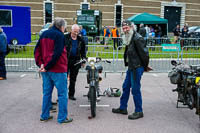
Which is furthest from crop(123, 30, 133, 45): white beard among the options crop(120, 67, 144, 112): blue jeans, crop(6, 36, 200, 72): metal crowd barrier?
crop(6, 36, 200, 72): metal crowd barrier

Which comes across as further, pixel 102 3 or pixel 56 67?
pixel 102 3

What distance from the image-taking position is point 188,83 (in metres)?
5.25

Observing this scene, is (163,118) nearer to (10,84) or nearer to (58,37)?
(58,37)

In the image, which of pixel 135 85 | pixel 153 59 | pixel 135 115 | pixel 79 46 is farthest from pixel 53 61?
pixel 153 59

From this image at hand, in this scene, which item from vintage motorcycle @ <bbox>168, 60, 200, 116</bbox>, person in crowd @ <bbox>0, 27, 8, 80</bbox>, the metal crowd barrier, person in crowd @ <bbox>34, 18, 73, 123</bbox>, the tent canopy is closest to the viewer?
person in crowd @ <bbox>34, 18, 73, 123</bbox>

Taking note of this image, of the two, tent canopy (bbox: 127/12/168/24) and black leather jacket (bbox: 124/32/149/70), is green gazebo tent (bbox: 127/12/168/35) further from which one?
black leather jacket (bbox: 124/32/149/70)

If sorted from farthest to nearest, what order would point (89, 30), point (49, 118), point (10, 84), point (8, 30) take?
point (89, 30) → point (8, 30) → point (10, 84) → point (49, 118)

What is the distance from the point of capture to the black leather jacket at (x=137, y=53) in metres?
4.96

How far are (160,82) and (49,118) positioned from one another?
478 cm

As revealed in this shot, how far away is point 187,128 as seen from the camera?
471 centimetres

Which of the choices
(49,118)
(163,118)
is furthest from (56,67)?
(163,118)

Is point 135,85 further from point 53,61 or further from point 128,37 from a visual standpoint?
point 53,61

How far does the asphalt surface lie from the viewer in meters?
4.62

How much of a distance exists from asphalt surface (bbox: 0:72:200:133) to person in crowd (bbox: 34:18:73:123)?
365 millimetres
